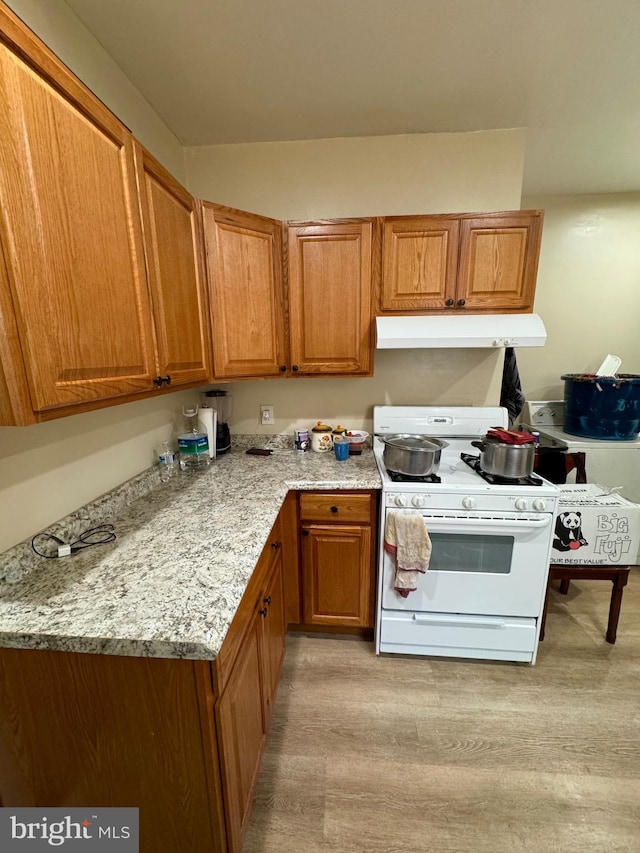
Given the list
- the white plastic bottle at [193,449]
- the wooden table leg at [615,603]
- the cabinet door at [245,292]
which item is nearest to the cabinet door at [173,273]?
the cabinet door at [245,292]

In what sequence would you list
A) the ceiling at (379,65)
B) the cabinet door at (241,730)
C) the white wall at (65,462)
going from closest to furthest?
the cabinet door at (241,730) → the white wall at (65,462) → the ceiling at (379,65)

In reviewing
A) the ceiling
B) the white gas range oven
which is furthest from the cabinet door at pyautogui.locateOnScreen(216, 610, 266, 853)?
the ceiling

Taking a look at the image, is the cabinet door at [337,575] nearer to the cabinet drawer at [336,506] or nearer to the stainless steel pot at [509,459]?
the cabinet drawer at [336,506]

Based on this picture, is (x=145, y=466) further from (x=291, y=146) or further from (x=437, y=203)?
A: (x=437, y=203)

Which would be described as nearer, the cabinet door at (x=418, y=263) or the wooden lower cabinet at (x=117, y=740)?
the wooden lower cabinet at (x=117, y=740)

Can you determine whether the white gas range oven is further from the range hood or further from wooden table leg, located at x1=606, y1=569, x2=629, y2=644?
the range hood

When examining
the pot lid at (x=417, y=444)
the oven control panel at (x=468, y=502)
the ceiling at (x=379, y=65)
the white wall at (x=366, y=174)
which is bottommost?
the oven control panel at (x=468, y=502)

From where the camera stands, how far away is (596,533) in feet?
5.78

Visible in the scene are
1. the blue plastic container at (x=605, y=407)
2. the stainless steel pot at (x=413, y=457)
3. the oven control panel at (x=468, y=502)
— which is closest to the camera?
the oven control panel at (x=468, y=502)

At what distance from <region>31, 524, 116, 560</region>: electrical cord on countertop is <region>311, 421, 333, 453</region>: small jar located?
1.16 m

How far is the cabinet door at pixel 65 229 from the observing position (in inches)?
27.4

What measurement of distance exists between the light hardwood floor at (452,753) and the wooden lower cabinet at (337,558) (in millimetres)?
228

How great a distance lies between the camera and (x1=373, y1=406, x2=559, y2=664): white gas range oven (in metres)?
1.52

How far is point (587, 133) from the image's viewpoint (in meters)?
1.93
